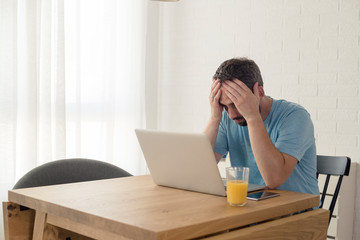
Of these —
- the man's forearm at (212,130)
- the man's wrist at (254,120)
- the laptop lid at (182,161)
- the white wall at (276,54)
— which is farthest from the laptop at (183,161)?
the white wall at (276,54)

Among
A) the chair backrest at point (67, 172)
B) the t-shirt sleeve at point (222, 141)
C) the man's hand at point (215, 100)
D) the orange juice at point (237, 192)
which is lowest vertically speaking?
the chair backrest at point (67, 172)

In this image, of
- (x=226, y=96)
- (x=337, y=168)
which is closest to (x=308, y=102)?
(x=337, y=168)

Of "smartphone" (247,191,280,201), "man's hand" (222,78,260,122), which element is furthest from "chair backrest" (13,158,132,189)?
"smartphone" (247,191,280,201)

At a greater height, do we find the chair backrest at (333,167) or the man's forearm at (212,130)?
the man's forearm at (212,130)

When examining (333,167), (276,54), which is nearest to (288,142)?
(333,167)

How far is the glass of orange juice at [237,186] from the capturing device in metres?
1.39

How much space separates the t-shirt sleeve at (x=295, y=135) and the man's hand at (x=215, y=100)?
0.84 ft

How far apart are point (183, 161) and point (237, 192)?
27 centimetres

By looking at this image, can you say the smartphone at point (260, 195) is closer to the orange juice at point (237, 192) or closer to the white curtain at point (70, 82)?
the orange juice at point (237, 192)

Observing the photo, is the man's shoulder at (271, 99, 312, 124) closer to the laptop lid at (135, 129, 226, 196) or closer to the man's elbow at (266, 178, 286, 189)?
the man's elbow at (266, 178, 286, 189)

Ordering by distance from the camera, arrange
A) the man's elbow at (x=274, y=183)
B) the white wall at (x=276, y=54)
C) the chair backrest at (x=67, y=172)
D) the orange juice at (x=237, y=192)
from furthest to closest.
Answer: the white wall at (x=276, y=54) → the chair backrest at (x=67, y=172) → the man's elbow at (x=274, y=183) → the orange juice at (x=237, y=192)

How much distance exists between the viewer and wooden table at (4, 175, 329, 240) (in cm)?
121

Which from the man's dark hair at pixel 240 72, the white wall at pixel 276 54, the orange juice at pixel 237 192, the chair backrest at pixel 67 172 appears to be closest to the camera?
the orange juice at pixel 237 192

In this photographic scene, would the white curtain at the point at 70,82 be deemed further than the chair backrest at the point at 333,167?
Yes
